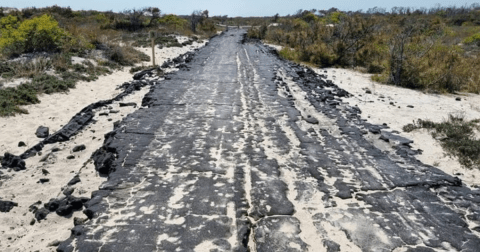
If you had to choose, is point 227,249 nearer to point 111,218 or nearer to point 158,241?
point 158,241

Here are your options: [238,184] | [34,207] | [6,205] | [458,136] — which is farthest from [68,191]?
[458,136]

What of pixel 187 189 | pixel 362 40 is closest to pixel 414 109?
pixel 187 189

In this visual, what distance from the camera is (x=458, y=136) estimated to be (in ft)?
20.7

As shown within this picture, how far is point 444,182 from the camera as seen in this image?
15.0 ft

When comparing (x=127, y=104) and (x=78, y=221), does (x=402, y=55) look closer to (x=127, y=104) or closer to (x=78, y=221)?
(x=127, y=104)

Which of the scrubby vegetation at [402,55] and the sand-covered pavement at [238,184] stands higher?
the scrubby vegetation at [402,55]

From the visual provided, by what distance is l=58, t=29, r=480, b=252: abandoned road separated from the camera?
3.36 m

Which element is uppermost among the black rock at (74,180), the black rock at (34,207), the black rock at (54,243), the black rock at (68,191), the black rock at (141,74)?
the black rock at (141,74)

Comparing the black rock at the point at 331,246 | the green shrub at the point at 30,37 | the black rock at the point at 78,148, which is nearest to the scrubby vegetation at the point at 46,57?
the green shrub at the point at 30,37

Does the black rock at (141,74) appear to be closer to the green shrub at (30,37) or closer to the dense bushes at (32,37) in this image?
the dense bushes at (32,37)

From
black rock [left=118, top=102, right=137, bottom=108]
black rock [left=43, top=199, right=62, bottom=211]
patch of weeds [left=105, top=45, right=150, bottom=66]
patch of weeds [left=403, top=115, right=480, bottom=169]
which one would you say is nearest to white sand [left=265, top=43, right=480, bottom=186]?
patch of weeds [left=403, top=115, right=480, bottom=169]

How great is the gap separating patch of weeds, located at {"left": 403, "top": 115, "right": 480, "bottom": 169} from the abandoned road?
757 millimetres

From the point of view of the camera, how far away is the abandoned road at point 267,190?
3.36 metres

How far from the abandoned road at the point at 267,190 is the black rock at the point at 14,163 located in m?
1.11
